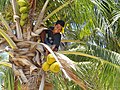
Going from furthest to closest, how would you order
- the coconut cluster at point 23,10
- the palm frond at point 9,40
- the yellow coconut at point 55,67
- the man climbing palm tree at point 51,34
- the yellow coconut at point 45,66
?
the man climbing palm tree at point 51,34 → the coconut cluster at point 23,10 → the palm frond at point 9,40 → the yellow coconut at point 45,66 → the yellow coconut at point 55,67

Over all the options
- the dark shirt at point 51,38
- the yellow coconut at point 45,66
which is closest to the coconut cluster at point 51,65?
the yellow coconut at point 45,66

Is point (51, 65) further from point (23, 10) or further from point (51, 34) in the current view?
point (23, 10)

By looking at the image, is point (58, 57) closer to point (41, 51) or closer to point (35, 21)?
point (41, 51)

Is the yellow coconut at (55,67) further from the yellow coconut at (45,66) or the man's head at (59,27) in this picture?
the man's head at (59,27)

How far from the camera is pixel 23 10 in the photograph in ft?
11.9

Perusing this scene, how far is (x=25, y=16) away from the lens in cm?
368

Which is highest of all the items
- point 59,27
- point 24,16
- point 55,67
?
point 24,16

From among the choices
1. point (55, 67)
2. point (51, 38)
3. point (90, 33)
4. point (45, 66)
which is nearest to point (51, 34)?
point (51, 38)

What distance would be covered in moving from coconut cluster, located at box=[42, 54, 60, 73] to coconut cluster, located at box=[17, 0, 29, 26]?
68 centimetres

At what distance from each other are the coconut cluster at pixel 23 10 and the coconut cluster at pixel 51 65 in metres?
0.68

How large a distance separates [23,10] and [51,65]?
80cm

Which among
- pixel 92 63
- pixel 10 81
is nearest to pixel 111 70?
pixel 92 63

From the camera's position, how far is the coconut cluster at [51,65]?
10.2 feet

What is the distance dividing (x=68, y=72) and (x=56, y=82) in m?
1.79
